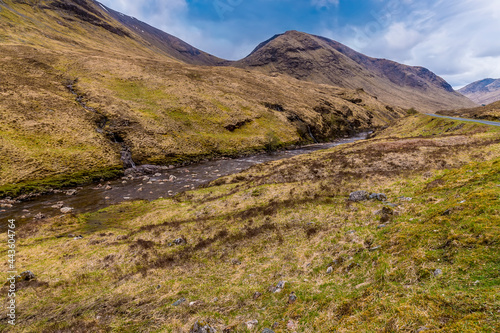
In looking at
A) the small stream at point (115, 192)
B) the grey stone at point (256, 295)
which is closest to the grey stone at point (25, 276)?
the grey stone at point (256, 295)

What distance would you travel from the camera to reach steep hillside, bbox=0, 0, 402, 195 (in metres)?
45.7

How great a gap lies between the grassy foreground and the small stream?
7.86 metres

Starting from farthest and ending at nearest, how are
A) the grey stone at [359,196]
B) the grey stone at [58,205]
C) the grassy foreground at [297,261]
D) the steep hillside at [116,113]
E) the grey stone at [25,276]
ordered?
1. the steep hillside at [116,113]
2. the grey stone at [58,205]
3. the grey stone at [359,196]
4. the grey stone at [25,276]
5. the grassy foreground at [297,261]

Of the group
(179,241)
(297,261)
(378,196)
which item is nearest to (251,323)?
(297,261)

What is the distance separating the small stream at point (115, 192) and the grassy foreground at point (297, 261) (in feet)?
25.8

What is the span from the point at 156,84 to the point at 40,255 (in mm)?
80123

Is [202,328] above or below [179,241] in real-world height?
above

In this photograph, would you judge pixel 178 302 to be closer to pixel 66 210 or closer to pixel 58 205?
pixel 66 210

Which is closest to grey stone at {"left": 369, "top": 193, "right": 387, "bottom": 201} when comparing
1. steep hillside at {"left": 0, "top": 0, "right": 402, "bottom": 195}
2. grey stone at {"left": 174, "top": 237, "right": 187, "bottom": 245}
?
grey stone at {"left": 174, "top": 237, "right": 187, "bottom": 245}

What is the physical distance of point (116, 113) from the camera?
63.9 meters

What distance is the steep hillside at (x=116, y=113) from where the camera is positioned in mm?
45656

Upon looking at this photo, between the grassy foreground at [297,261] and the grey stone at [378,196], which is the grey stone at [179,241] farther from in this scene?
the grey stone at [378,196]

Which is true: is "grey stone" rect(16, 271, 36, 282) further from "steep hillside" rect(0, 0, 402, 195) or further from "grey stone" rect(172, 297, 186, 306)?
"steep hillside" rect(0, 0, 402, 195)

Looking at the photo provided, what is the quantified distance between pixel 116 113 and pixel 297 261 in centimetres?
6803
